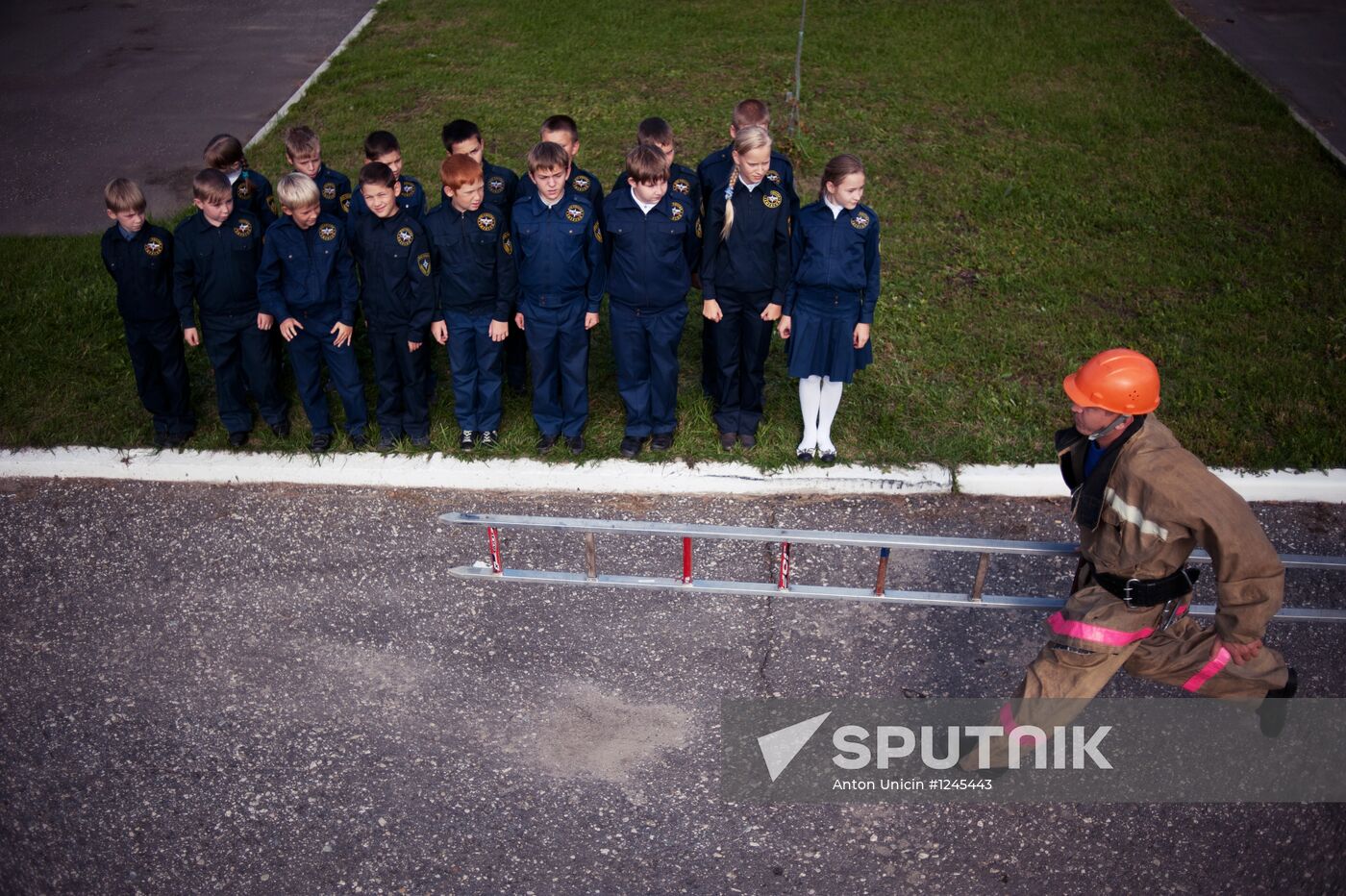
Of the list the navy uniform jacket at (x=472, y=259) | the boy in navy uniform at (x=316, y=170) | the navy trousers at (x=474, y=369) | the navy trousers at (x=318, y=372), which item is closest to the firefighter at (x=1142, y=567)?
the navy uniform jacket at (x=472, y=259)

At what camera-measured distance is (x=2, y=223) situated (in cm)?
970

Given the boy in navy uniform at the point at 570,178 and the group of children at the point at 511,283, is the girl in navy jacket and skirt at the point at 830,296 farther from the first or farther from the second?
the boy in navy uniform at the point at 570,178

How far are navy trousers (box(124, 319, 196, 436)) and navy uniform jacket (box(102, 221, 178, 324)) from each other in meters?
0.11

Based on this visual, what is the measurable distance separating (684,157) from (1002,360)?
447 cm

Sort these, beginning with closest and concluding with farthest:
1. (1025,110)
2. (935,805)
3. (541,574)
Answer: (935,805) → (541,574) → (1025,110)

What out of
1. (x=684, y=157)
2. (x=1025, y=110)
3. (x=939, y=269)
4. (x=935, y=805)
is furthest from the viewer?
(x=1025, y=110)

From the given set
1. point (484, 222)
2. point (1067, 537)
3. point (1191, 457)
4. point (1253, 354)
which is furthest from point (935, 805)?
point (1253, 354)

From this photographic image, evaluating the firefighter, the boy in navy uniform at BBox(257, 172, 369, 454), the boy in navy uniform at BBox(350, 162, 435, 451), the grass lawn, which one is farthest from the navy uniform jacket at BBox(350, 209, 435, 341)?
the firefighter

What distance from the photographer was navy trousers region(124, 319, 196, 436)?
6.37 meters

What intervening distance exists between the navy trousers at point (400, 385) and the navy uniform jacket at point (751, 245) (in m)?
1.75

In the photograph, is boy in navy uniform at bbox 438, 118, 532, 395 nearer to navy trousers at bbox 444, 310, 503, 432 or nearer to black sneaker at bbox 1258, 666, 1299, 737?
navy trousers at bbox 444, 310, 503, 432

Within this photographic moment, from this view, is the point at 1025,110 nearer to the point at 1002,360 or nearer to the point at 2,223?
the point at 1002,360

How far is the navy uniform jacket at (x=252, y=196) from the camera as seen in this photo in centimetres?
673

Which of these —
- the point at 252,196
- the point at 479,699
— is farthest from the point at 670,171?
the point at 479,699
